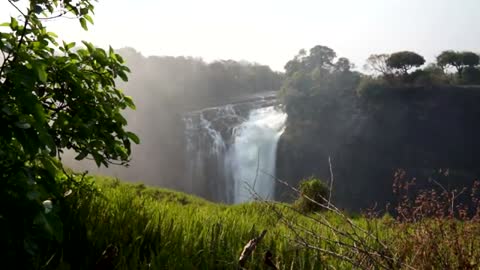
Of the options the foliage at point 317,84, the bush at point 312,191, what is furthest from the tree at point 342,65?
the bush at point 312,191

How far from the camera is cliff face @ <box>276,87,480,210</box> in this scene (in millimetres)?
39469

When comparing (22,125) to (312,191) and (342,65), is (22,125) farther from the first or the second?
(342,65)

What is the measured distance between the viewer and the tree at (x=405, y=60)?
43.6 meters

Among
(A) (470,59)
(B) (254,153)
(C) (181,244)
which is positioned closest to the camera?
(C) (181,244)

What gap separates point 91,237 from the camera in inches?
110

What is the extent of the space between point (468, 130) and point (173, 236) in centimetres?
4247

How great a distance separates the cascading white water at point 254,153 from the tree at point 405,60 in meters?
12.5

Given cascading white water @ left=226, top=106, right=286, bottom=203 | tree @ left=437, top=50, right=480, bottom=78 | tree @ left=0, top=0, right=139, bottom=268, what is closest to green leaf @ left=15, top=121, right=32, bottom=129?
tree @ left=0, top=0, right=139, bottom=268

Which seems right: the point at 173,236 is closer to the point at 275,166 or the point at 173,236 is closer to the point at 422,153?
the point at 275,166

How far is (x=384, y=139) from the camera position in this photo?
134ft

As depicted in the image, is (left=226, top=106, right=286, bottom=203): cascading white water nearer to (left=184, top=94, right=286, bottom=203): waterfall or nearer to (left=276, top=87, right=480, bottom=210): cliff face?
(left=184, top=94, right=286, bottom=203): waterfall

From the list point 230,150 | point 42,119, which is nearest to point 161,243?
point 42,119

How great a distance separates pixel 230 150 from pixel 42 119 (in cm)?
3705

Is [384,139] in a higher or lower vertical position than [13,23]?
lower
